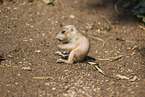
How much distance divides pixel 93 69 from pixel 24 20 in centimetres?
233

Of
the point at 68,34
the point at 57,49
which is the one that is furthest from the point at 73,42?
the point at 57,49

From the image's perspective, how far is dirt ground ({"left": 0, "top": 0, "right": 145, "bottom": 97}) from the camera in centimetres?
278

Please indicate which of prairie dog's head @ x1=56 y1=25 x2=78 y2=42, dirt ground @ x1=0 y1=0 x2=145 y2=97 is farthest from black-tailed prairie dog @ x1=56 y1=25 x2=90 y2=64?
dirt ground @ x1=0 y1=0 x2=145 y2=97

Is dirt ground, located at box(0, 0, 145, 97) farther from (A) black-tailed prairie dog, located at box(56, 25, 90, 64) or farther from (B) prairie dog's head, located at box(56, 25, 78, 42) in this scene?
(B) prairie dog's head, located at box(56, 25, 78, 42)

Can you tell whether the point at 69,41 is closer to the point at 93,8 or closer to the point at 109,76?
the point at 109,76

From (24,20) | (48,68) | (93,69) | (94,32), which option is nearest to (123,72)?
(93,69)

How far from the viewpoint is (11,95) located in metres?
2.55

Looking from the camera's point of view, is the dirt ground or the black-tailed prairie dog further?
the black-tailed prairie dog

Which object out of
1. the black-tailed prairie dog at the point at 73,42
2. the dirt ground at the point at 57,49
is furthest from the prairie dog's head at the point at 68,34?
the dirt ground at the point at 57,49

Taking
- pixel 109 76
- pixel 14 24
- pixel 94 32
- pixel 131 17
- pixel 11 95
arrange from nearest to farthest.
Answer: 1. pixel 11 95
2. pixel 109 76
3. pixel 14 24
4. pixel 94 32
5. pixel 131 17

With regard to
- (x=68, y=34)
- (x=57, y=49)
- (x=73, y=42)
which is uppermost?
(x=68, y=34)

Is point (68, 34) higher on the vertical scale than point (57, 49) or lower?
higher

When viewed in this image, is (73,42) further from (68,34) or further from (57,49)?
(57,49)

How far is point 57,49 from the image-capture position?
3.93 m
